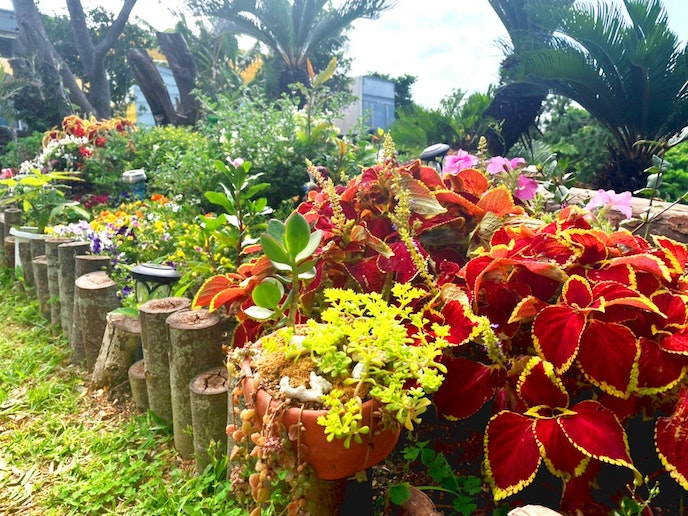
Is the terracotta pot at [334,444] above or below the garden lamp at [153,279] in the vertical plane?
above

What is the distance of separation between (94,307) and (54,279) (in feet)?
3.09

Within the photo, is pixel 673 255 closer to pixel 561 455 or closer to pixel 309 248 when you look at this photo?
pixel 561 455

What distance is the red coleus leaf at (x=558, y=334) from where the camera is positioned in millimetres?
1148

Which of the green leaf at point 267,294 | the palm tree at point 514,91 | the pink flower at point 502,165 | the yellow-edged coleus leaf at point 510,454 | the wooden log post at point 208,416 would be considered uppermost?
the palm tree at point 514,91

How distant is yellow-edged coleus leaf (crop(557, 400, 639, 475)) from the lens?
41.0 inches

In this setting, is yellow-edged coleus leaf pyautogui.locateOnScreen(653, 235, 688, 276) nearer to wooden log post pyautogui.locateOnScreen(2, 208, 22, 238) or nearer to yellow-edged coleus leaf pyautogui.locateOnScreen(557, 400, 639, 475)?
yellow-edged coleus leaf pyautogui.locateOnScreen(557, 400, 639, 475)

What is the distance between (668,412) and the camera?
1240 millimetres

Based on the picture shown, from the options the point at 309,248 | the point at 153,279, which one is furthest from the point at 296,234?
the point at 153,279

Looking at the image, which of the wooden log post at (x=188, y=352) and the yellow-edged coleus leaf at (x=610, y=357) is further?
the wooden log post at (x=188, y=352)

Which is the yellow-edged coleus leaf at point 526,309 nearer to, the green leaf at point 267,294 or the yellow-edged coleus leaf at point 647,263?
the yellow-edged coleus leaf at point 647,263

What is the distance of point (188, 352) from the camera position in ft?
6.39

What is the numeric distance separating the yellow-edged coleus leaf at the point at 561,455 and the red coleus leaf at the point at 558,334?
0.14m

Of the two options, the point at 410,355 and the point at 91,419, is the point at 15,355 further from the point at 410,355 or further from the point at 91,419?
the point at 410,355

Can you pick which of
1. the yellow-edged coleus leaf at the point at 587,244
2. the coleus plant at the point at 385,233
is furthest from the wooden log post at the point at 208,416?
the yellow-edged coleus leaf at the point at 587,244
